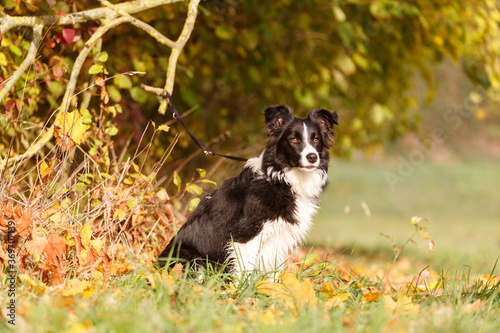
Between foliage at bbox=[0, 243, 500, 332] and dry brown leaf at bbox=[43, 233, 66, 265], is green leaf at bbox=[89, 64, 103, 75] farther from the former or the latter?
foliage at bbox=[0, 243, 500, 332]

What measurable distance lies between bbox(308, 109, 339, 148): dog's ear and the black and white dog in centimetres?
1

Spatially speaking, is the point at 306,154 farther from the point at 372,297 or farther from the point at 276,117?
the point at 372,297

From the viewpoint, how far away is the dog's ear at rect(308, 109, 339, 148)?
4.14 metres

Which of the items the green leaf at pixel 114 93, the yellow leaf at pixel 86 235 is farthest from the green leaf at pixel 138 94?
the yellow leaf at pixel 86 235

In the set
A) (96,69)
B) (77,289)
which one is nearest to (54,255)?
(77,289)

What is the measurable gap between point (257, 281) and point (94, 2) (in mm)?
4358

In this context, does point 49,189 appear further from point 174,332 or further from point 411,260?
point 411,260

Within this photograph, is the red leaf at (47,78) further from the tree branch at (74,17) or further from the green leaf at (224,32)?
the green leaf at (224,32)

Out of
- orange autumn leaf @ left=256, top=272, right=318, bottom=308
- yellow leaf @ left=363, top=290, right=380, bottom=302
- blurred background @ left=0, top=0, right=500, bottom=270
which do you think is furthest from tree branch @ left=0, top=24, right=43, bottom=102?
yellow leaf @ left=363, top=290, right=380, bottom=302

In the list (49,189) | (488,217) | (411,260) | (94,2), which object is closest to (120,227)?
(49,189)

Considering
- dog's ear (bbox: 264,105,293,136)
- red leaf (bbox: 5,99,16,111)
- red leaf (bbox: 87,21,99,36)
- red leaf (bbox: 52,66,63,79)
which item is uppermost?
red leaf (bbox: 87,21,99,36)

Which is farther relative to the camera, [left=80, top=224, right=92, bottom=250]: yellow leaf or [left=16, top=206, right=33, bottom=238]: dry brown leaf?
[left=80, top=224, right=92, bottom=250]: yellow leaf

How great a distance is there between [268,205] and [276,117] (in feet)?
2.31

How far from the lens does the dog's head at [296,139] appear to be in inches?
153
